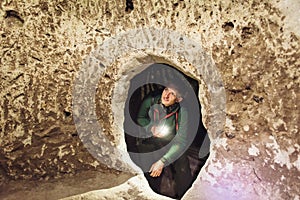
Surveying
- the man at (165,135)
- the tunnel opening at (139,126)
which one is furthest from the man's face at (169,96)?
the tunnel opening at (139,126)

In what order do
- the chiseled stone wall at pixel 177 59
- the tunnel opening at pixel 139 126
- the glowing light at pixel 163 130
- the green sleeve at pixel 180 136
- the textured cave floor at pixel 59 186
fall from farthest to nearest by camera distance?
the tunnel opening at pixel 139 126 < the glowing light at pixel 163 130 < the green sleeve at pixel 180 136 < the textured cave floor at pixel 59 186 < the chiseled stone wall at pixel 177 59

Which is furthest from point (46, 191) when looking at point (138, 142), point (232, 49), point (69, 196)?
point (232, 49)

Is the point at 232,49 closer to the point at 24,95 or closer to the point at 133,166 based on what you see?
the point at 133,166

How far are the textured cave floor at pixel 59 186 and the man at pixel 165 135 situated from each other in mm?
301

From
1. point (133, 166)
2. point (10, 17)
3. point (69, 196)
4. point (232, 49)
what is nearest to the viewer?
point (232, 49)

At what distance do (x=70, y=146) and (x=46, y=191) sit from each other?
243 mm

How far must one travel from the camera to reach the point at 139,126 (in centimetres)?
198

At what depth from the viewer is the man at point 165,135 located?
171 cm

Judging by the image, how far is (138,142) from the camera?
2.14 meters

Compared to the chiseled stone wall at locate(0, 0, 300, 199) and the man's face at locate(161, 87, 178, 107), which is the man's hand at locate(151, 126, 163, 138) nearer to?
the man's face at locate(161, 87, 178, 107)

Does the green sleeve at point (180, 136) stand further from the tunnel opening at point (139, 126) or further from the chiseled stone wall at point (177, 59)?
the chiseled stone wall at point (177, 59)

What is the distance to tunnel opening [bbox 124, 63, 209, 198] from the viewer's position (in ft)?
6.45

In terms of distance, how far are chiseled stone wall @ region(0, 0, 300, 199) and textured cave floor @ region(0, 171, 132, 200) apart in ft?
0.14

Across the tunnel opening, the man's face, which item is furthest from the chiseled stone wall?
the tunnel opening
